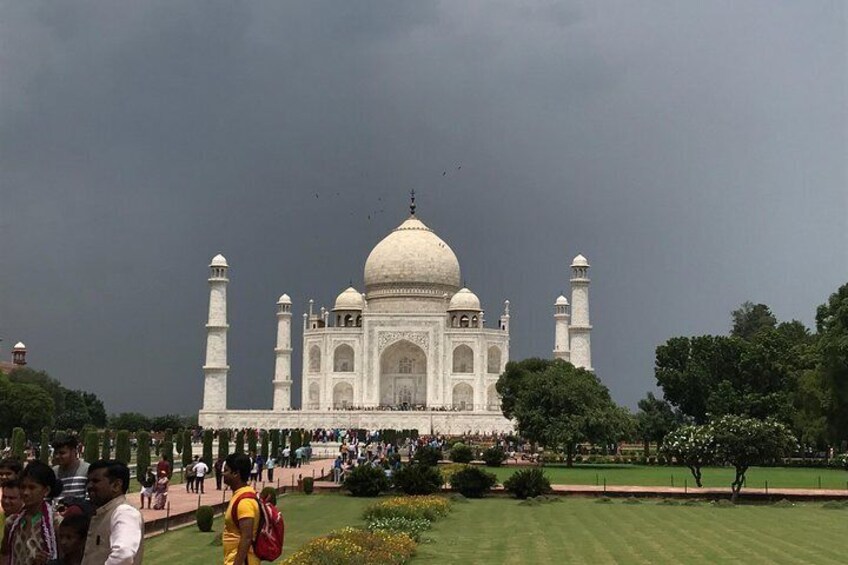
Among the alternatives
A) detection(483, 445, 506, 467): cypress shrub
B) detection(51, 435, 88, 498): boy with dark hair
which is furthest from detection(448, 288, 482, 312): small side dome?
detection(51, 435, 88, 498): boy with dark hair

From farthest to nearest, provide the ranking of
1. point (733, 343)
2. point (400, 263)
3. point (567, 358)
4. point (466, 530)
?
point (400, 263) < point (567, 358) < point (733, 343) < point (466, 530)

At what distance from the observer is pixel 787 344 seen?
43.3 meters

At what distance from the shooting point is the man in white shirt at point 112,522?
5645mm

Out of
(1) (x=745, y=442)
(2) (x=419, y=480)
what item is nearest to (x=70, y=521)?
(2) (x=419, y=480)

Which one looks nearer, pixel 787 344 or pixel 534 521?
pixel 534 521

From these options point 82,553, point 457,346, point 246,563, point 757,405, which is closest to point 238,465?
point 246,563

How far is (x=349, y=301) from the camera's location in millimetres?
63469

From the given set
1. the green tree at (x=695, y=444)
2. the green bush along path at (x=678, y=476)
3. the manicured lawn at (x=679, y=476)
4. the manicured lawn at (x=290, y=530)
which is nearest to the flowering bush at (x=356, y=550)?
the manicured lawn at (x=290, y=530)

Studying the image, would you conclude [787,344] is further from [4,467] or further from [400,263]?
[4,467]

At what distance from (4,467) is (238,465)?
1276 mm

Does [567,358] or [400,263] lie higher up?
[400,263]

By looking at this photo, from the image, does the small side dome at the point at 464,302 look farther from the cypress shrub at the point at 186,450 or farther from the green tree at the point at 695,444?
the green tree at the point at 695,444

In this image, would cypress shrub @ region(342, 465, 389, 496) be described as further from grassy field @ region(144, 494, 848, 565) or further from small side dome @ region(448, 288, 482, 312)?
small side dome @ region(448, 288, 482, 312)

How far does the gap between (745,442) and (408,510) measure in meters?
8.50
